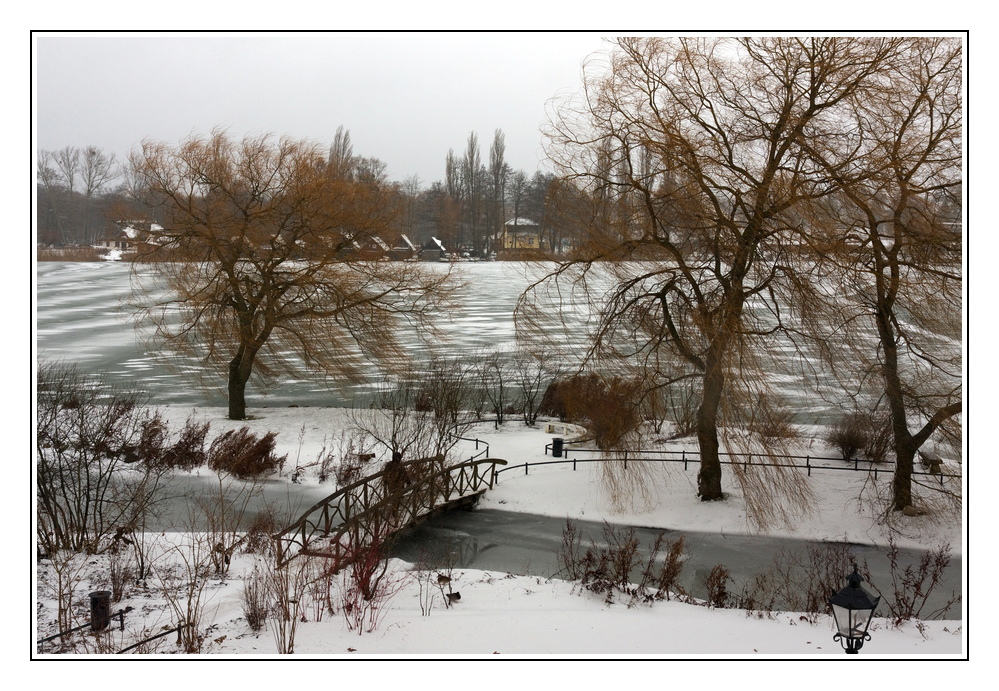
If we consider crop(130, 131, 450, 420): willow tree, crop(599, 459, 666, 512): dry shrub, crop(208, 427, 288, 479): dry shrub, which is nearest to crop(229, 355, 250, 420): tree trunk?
crop(130, 131, 450, 420): willow tree

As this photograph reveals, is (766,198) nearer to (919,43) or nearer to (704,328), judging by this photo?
(704,328)

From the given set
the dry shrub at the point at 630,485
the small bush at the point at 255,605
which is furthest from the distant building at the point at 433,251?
the small bush at the point at 255,605

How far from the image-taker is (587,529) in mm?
10852

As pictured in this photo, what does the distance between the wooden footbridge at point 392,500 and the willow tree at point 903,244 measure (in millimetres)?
6600

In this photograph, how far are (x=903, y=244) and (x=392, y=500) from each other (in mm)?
7894

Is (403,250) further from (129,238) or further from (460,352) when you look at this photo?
(129,238)

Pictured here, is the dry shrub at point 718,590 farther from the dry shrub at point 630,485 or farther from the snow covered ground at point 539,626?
the dry shrub at point 630,485

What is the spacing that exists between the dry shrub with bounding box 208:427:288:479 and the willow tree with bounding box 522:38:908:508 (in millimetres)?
5763

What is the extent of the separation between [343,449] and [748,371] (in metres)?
7.52

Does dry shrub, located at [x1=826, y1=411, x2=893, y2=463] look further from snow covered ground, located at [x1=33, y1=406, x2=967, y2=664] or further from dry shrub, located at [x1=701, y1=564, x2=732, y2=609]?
dry shrub, located at [x1=701, y1=564, x2=732, y2=609]

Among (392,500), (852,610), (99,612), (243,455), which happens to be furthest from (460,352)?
(852,610)

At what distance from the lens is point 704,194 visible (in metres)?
10.2

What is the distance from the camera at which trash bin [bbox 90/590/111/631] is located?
20.1 feet

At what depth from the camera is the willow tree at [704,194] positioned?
9.47 meters
